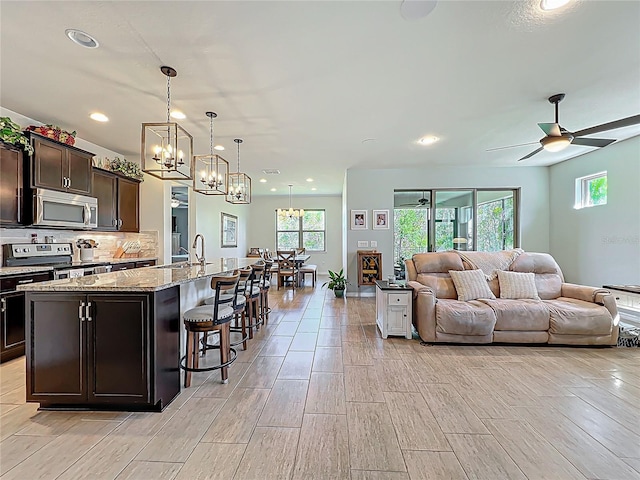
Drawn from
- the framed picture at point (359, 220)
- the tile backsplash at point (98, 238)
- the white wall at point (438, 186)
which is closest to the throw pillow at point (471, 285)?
the white wall at point (438, 186)

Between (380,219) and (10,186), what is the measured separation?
18.8 ft

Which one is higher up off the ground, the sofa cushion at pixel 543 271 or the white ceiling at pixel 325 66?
the white ceiling at pixel 325 66

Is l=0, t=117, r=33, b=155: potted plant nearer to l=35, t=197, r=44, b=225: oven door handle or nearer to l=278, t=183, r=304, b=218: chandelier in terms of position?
l=35, t=197, r=44, b=225: oven door handle

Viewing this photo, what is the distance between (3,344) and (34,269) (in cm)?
77

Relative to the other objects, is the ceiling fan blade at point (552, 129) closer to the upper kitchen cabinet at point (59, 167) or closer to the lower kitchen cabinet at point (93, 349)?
the lower kitchen cabinet at point (93, 349)

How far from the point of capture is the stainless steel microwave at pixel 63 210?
358 cm

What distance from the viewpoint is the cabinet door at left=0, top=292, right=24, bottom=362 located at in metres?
2.98

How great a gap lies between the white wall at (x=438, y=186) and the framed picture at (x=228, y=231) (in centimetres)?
344

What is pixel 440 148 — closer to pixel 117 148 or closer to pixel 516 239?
pixel 516 239

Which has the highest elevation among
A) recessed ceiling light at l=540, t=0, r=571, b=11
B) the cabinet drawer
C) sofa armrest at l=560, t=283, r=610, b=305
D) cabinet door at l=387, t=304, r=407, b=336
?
recessed ceiling light at l=540, t=0, r=571, b=11

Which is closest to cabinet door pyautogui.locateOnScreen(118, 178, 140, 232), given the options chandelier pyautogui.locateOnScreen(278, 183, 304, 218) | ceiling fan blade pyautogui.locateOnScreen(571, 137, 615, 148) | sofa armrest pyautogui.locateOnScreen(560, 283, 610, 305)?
chandelier pyautogui.locateOnScreen(278, 183, 304, 218)

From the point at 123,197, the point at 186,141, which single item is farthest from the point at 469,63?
the point at 123,197

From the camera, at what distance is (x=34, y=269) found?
128 inches

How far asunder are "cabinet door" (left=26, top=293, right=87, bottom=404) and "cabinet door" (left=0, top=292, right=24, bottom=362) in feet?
4.47
